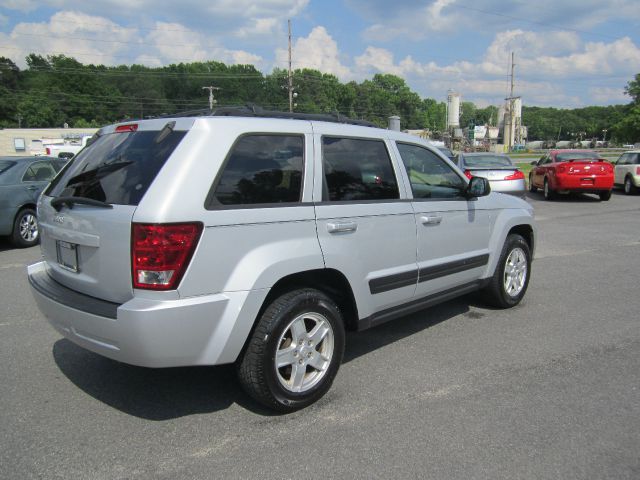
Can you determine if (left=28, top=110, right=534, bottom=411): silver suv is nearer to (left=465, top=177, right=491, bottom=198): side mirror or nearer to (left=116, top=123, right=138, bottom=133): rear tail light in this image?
(left=116, top=123, right=138, bottom=133): rear tail light

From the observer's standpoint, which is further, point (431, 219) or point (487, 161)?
point (487, 161)

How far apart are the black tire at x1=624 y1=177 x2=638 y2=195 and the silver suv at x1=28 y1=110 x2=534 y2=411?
1799cm

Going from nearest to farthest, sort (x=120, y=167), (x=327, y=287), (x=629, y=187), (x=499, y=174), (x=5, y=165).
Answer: (x=120, y=167), (x=327, y=287), (x=5, y=165), (x=499, y=174), (x=629, y=187)

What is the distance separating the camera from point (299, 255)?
333 cm

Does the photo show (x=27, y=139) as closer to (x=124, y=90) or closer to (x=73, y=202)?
(x=124, y=90)

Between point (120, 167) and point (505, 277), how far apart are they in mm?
4063

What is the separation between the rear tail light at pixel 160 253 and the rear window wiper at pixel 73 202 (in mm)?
373

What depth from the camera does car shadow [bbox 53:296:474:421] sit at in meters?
3.49

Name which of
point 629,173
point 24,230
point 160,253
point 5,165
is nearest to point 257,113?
point 160,253

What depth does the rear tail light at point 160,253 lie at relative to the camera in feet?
9.42

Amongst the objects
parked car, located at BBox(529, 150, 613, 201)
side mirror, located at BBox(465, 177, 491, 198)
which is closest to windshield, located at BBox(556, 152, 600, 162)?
parked car, located at BBox(529, 150, 613, 201)

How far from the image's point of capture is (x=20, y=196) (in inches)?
372

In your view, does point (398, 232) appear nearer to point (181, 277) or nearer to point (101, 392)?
point (181, 277)

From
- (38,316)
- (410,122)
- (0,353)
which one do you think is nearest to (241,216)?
(0,353)
